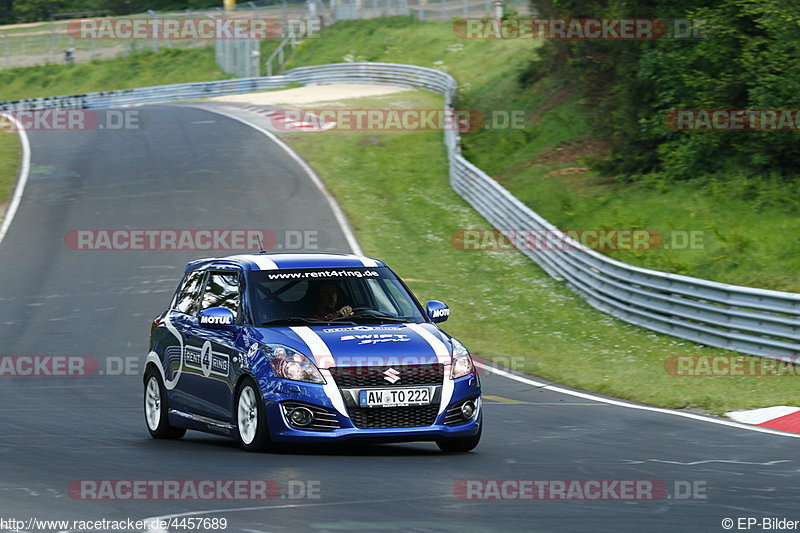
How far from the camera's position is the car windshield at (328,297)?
10.6 metres

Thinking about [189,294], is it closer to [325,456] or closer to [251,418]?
[251,418]

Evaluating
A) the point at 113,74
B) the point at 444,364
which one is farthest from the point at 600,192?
the point at 113,74

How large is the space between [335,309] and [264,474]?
230 centimetres

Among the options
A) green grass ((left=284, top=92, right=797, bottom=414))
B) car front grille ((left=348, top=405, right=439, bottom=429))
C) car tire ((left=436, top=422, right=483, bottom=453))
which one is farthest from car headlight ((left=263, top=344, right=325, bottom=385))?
green grass ((left=284, top=92, right=797, bottom=414))

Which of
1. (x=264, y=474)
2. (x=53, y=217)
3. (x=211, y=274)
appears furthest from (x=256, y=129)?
(x=264, y=474)

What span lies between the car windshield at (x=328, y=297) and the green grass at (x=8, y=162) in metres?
21.6

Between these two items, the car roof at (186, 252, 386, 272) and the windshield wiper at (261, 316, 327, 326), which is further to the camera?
the car roof at (186, 252, 386, 272)

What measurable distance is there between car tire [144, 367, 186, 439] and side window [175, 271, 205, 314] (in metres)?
0.71

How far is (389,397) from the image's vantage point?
980 centimetres

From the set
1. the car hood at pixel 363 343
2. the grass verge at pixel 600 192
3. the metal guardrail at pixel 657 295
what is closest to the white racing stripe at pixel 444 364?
the car hood at pixel 363 343

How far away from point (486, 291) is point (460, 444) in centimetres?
1432

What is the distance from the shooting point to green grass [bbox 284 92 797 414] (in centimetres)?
1611

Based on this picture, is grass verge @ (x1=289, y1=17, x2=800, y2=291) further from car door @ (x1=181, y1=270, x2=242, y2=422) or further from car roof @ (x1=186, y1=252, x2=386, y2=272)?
car door @ (x1=181, y1=270, x2=242, y2=422)

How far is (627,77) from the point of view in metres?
30.7
